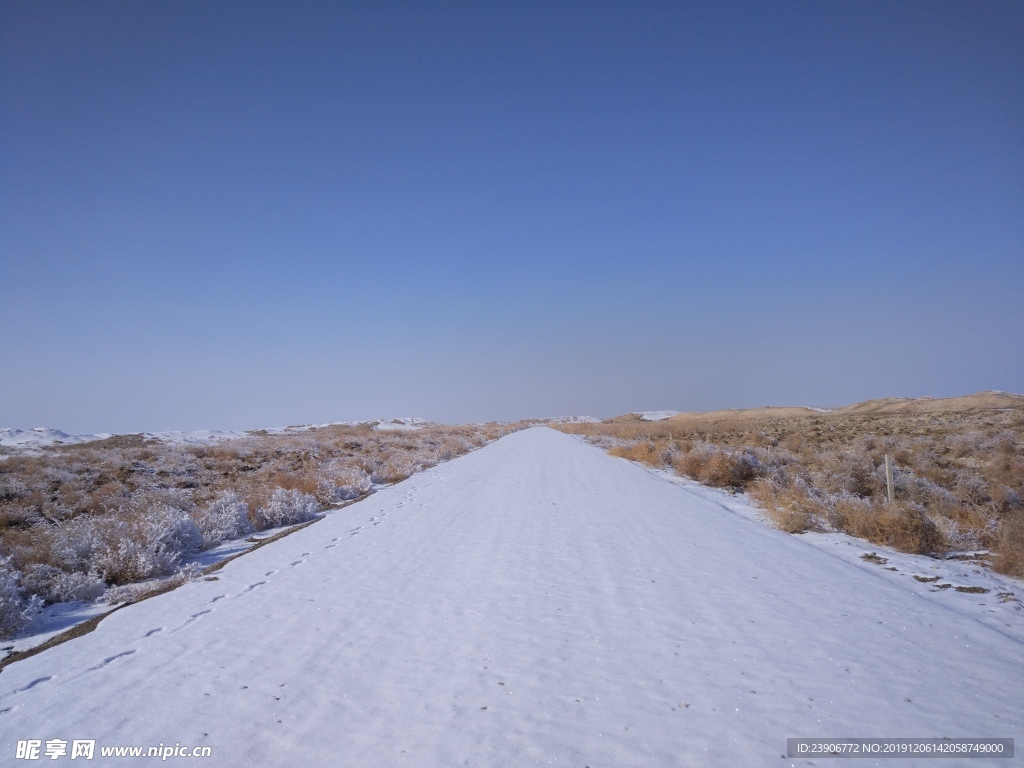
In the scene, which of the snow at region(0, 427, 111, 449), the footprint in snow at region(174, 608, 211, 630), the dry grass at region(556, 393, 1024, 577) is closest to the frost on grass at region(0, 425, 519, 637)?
the footprint in snow at region(174, 608, 211, 630)

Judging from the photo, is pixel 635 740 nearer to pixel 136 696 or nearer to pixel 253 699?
pixel 253 699

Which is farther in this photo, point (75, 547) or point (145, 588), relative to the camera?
point (75, 547)

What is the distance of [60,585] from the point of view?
6.15 m

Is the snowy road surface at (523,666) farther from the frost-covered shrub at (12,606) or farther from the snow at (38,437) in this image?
the snow at (38,437)

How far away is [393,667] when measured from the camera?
4.04 metres

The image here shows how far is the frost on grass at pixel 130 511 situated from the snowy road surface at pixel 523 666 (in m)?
1.23

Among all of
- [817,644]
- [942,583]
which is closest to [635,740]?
[817,644]

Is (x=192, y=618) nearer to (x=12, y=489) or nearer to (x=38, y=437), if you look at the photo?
(x=12, y=489)

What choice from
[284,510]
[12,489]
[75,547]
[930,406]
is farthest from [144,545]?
[930,406]

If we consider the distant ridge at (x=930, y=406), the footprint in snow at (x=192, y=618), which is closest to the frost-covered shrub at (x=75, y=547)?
the footprint in snow at (x=192, y=618)

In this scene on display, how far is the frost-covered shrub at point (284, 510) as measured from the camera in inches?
416

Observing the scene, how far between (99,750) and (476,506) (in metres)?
8.60

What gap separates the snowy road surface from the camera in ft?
10.4

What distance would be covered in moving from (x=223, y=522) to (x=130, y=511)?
2079 millimetres
